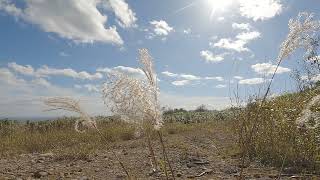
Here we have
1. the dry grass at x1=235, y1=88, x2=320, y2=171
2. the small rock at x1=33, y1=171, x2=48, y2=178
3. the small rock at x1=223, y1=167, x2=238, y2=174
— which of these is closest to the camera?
the dry grass at x1=235, y1=88, x2=320, y2=171

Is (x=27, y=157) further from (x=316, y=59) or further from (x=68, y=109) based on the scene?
(x=68, y=109)

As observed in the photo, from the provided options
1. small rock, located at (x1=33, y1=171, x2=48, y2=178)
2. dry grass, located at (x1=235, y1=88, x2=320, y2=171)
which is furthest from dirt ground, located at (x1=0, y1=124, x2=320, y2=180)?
dry grass, located at (x1=235, y1=88, x2=320, y2=171)

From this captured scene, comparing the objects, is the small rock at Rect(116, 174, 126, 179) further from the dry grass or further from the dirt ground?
the dry grass

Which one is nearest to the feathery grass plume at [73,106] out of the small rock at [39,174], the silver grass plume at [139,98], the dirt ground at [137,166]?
the silver grass plume at [139,98]

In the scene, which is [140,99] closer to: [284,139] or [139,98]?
[139,98]

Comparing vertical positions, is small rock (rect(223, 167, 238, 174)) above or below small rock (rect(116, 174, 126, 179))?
above

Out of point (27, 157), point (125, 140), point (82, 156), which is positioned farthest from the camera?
point (125, 140)

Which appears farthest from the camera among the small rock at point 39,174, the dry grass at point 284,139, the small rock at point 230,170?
the small rock at point 39,174

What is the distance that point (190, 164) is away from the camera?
22.0ft

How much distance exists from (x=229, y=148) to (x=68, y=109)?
6205 mm

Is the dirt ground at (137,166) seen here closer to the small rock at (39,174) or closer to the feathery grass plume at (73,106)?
the small rock at (39,174)

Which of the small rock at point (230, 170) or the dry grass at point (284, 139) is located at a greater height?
the dry grass at point (284, 139)

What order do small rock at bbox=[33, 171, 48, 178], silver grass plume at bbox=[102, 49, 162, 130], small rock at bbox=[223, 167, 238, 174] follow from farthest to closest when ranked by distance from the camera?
small rock at bbox=[33, 171, 48, 178]
small rock at bbox=[223, 167, 238, 174]
silver grass plume at bbox=[102, 49, 162, 130]

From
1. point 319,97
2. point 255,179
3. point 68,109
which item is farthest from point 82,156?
point 319,97
